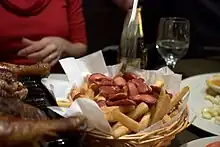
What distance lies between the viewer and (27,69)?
108 cm

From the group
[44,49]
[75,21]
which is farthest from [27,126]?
[75,21]

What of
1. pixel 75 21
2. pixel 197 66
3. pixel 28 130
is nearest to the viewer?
pixel 28 130

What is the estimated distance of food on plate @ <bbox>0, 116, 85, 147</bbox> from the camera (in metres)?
0.74

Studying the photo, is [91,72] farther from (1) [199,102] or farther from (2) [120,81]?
(1) [199,102]

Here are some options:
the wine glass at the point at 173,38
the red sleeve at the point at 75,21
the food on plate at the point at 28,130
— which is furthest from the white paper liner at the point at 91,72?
the red sleeve at the point at 75,21

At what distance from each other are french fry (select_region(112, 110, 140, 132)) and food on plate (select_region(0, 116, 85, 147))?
0.44ft

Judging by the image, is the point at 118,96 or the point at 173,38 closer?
the point at 118,96

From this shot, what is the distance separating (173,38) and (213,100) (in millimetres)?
277

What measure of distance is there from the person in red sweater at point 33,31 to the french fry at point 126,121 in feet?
2.62

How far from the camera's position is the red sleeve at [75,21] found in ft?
6.23

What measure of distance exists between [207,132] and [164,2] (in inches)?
63.6

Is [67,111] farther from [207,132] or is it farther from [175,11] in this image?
[175,11]

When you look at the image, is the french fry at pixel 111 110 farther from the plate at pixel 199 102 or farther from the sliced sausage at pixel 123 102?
the plate at pixel 199 102

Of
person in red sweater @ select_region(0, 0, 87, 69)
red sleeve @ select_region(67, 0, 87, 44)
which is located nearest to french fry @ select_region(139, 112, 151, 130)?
A: person in red sweater @ select_region(0, 0, 87, 69)
